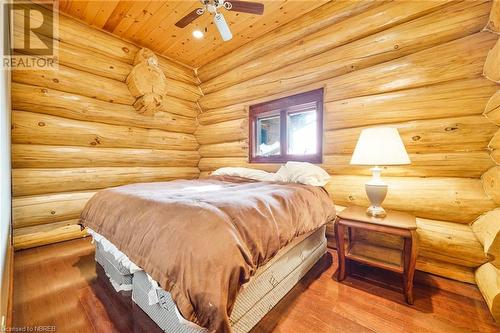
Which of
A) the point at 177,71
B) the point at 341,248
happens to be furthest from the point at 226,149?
the point at 341,248

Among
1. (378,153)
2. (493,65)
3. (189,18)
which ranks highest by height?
(189,18)

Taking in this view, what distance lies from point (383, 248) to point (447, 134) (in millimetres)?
1166

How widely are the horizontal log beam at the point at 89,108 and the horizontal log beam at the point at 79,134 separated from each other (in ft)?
0.25

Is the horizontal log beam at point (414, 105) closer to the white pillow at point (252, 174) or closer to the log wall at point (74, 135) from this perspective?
the white pillow at point (252, 174)

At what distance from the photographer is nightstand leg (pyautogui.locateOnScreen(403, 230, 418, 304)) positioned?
1478 mm

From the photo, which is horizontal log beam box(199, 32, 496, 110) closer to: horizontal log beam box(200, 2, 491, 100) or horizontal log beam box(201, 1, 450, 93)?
horizontal log beam box(200, 2, 491, 100)

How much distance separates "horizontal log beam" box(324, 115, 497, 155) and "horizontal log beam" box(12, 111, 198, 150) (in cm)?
344

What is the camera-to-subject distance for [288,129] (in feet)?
10.1

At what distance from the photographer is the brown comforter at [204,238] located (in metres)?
0.93

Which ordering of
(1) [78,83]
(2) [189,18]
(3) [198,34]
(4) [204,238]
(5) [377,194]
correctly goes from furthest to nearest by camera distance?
(3) [198,34] → (1) [78,83] → (2) [189,18] → (5) [377,194] → (4) [204,238]

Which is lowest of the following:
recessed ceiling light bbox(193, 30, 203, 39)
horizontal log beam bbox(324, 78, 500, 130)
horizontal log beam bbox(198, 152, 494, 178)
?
horizontal log beam bbox(198, 152, 494, 178)

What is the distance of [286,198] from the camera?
1664 millimetres

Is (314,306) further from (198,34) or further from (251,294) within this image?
(198,34)

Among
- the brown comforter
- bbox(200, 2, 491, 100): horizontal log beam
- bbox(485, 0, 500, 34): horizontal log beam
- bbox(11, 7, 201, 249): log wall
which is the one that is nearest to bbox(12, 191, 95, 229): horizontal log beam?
bbox(11, 7, 201, 249): log wall
